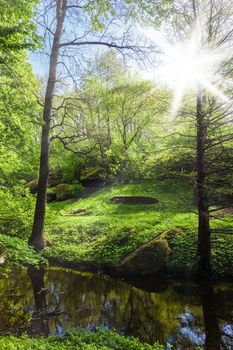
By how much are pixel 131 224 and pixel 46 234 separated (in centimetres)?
380

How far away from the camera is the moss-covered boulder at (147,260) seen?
9.39 metres

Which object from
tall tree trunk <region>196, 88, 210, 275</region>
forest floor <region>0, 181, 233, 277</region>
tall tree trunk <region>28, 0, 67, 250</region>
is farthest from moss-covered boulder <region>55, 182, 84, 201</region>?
tall tree trunk <region>196, 88, 210, 275</region>

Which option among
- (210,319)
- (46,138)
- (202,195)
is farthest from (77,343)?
(46,138)

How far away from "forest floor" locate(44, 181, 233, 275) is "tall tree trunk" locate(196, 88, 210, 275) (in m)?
0.32

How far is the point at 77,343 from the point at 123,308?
2.86m

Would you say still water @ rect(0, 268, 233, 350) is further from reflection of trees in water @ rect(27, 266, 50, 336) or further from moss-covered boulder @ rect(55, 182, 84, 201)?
moss-covered boulder @ rect(55, 182, 84, 201)

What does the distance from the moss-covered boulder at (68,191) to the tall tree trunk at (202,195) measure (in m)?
14.4

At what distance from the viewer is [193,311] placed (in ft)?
23.2

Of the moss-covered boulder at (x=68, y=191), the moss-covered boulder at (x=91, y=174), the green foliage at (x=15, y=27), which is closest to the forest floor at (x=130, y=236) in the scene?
the green foliage at (x=15, y=27)

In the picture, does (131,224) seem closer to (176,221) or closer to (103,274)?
(176,221)

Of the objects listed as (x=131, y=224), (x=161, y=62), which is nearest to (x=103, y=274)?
(x=131, y=224)

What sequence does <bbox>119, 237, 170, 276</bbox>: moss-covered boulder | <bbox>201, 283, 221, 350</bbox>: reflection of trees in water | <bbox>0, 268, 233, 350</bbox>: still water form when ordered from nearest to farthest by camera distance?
<bbox>201, 283, 221, 350</bbox>: reflection of trees in water, <bbox>0, 268, 233, 350</bbox>: still water, <bbox>119, 237, 170, 276</bbox>: moss-covered boulder

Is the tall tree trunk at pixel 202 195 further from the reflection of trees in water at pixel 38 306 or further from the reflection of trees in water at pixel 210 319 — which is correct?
the reflection of trees in water at pixel 38 306

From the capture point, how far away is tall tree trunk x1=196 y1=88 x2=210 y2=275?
790 cm
